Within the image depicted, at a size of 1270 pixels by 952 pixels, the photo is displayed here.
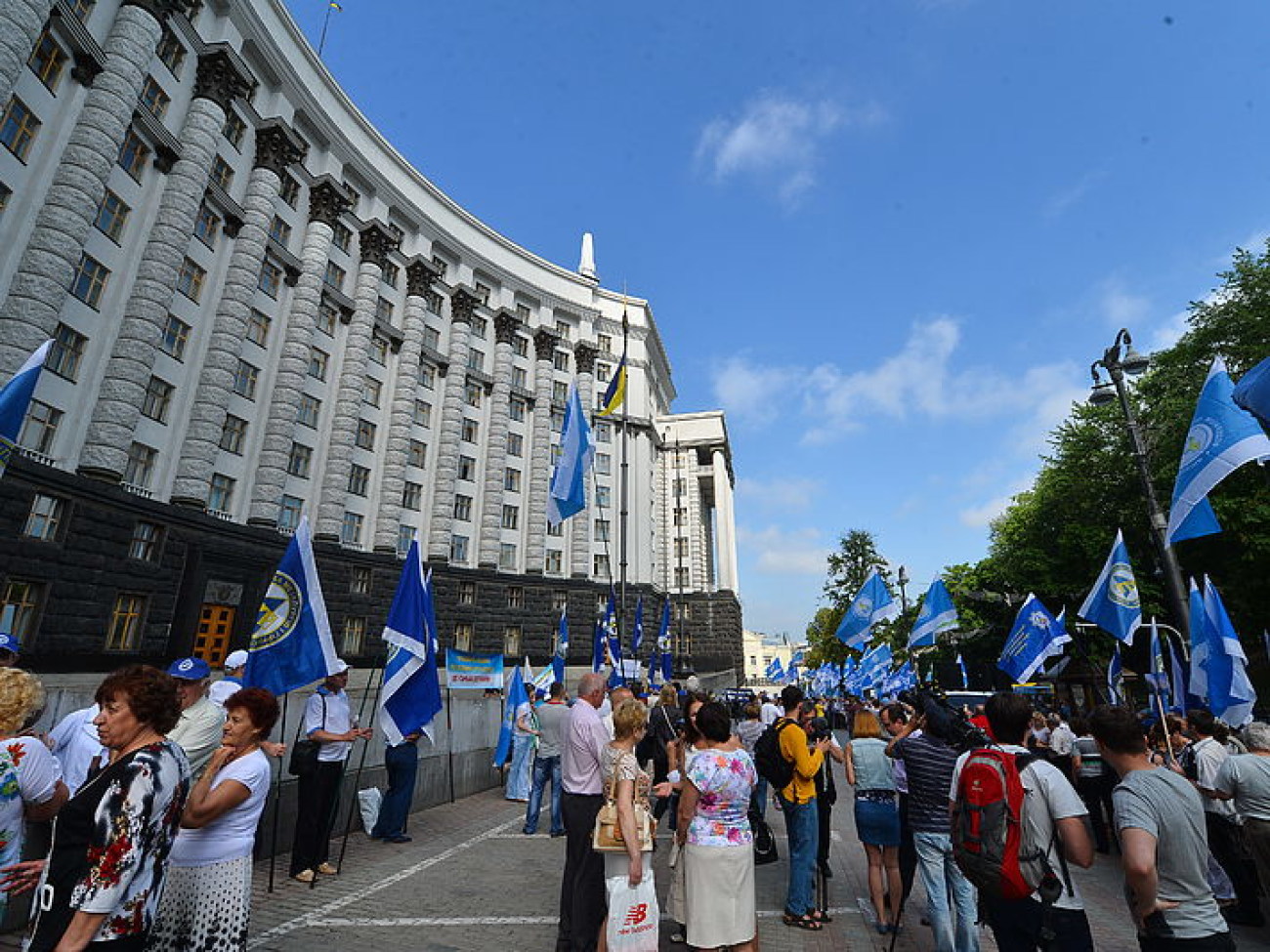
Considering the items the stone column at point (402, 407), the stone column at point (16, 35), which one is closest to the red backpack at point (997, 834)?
the stone column at point (16, 35)

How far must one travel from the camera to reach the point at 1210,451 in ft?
24.6

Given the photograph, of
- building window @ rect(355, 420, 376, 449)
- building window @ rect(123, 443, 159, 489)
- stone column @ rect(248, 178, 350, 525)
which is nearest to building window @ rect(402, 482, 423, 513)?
building window @ rect(355, 420, 376, 449)

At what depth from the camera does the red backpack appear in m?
3.42

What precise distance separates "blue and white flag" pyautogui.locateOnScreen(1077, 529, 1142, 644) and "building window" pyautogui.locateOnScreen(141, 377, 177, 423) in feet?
89.1

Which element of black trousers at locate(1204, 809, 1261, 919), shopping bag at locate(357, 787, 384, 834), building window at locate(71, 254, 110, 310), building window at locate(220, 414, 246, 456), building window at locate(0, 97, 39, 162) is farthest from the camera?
building window at locate(220, 414, 246, 456)

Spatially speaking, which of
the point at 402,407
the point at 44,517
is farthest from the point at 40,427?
the point at 402,407

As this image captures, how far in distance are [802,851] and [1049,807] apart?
319cm

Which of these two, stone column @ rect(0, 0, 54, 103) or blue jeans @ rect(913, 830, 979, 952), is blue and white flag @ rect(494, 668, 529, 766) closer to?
blue jeans @ rect(913, 830, 979, 952)

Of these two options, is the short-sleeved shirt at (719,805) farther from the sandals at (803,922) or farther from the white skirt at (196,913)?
the white skirt at (196,913)

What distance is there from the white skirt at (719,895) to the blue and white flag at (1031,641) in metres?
11.1

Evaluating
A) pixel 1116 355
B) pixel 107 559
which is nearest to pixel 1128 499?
pixel 1116 355

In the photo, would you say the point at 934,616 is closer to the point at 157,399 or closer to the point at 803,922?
the point at 803,922

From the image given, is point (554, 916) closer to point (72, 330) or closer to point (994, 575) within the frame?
point (72, 330)

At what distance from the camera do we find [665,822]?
10.8 metres
